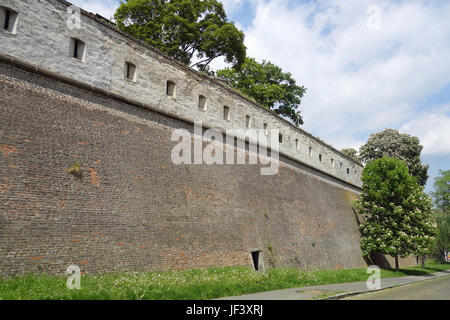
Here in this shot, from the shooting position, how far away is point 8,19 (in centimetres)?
995

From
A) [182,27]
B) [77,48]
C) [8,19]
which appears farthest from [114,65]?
[182,27]

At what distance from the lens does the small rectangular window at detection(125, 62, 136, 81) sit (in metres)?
13.3

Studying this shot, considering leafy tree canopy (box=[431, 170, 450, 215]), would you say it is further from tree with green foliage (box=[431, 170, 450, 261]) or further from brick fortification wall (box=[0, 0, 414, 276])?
brick fortification wall (box=[0, 0, 414, 276])

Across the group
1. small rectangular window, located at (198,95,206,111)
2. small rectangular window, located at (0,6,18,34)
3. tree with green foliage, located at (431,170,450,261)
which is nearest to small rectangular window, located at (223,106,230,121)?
small rectangular window, located at (198,95,206,111)

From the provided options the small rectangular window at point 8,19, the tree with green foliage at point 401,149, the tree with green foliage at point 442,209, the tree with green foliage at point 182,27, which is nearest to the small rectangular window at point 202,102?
the small rectangular window at point 8,19

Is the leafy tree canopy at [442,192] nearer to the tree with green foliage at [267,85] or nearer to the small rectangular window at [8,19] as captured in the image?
the tree with green foliage at [267,85]

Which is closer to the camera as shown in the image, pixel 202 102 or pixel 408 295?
pixel 408 295

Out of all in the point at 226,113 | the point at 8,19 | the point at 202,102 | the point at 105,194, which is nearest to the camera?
the point at 8,19

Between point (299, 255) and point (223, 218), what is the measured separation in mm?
6585

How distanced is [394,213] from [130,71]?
822 inches

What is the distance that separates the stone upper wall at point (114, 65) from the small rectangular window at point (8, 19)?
0.10m

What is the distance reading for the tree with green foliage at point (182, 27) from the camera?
29.2 metres

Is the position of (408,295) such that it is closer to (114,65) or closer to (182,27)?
(114,65)
